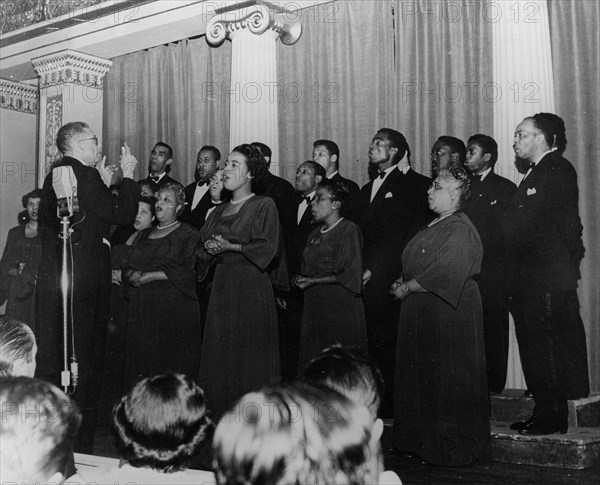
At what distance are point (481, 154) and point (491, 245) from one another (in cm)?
63

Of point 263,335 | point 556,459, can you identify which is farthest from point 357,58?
point 556,459

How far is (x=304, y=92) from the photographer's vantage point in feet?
22.6

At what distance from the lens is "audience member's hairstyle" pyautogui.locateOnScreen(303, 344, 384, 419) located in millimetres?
1995

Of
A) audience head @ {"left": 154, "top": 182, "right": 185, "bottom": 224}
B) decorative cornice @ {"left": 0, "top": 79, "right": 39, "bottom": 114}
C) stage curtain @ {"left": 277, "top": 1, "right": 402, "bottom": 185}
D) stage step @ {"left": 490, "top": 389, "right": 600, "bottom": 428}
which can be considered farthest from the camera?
decorative cornice @ {"left": 0, "top": 79, "right": 39, "bottom": 114}

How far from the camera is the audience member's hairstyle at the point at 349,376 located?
6.55 ft

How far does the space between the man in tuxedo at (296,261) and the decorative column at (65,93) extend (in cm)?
349

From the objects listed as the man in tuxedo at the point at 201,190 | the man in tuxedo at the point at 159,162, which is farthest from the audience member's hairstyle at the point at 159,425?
the man in tuxedo at the point at 159,162

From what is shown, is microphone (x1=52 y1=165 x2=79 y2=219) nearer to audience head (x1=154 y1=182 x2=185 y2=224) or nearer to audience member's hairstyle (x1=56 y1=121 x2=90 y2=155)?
audience member's hairstyle (x1=56 y1=121 x2=90 y2=155)

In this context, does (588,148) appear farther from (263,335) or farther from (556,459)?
(263,335)

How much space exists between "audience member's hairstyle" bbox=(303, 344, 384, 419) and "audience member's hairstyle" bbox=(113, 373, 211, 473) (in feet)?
1.17

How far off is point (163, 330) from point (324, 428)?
366 cm

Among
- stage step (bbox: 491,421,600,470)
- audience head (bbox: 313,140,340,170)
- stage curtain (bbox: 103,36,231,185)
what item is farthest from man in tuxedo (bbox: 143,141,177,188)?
stage step (bbox: 491,421,600,470)

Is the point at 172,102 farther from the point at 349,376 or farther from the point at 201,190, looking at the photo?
the point at 349,376

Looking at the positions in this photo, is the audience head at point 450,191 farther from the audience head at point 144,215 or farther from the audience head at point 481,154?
the audience head at point 144,215
